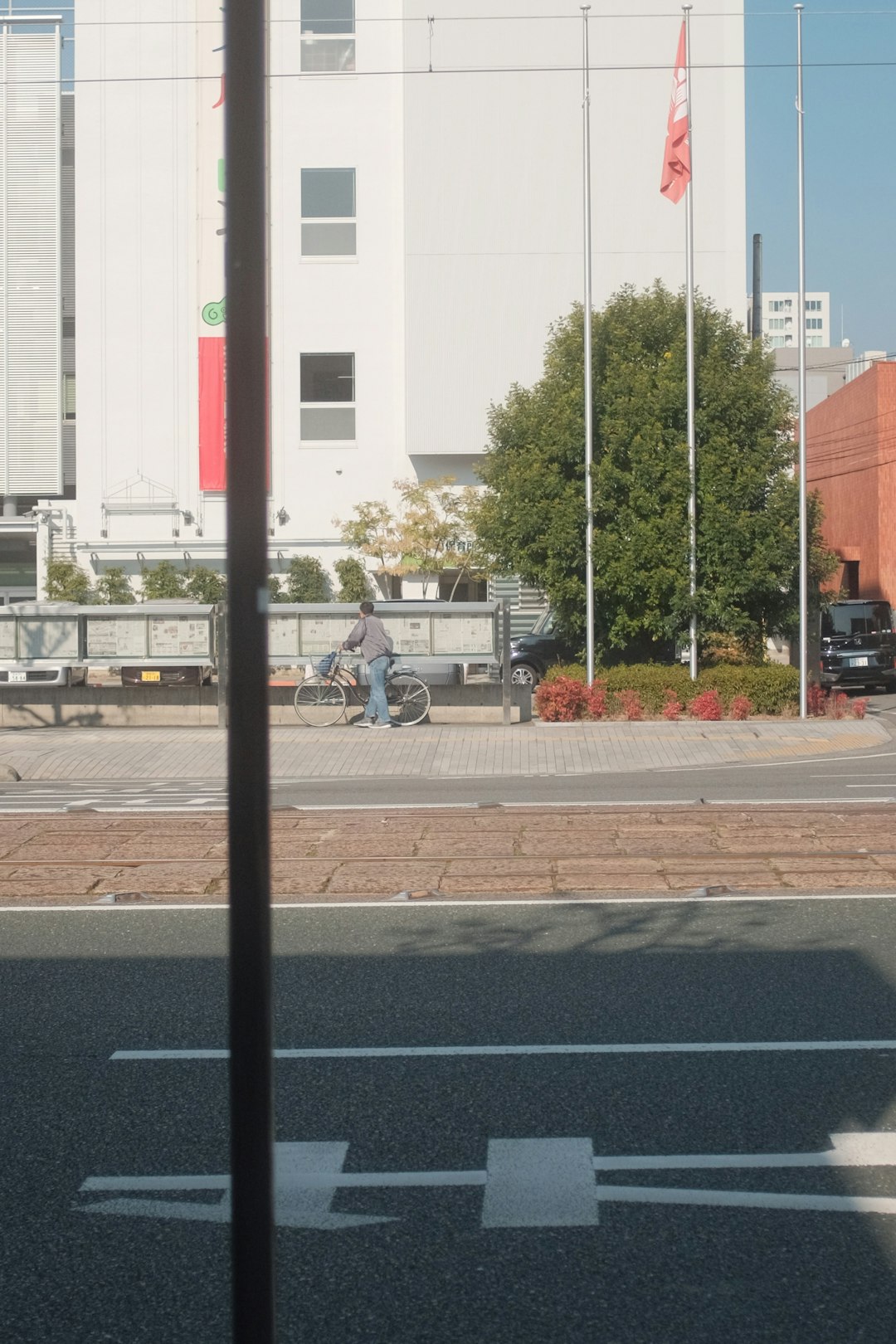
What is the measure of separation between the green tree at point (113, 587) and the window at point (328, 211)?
10224 millimetres

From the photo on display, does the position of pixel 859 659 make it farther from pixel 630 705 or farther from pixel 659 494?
pixel 630 705

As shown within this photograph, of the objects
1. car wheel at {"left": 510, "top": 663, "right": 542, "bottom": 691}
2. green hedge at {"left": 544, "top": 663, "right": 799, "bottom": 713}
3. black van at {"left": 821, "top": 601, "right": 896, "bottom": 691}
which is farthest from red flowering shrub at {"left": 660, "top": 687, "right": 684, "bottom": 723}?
black van at {"left": 821, "top": 601, "right": 896, "bottom": 691}

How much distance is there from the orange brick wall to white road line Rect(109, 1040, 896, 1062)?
39.2 meters

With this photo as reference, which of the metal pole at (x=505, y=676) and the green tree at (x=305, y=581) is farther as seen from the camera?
the green tree at (x=305, y=581)

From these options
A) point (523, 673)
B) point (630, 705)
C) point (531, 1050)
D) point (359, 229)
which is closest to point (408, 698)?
point (630, 705)

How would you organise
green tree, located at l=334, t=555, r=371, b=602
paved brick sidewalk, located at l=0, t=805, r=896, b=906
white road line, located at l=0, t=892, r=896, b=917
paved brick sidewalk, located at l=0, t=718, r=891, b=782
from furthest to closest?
1. green tree, located at l=334, t=555, r=371, b=602
2. paved brick sidewalk, located at l=0, t=718, r=891, b=782
3. paved brick sidewalk, located at l=0, t=805, r=896, b=906
4. white road line, located at l=0, t=892, r=896, b=917

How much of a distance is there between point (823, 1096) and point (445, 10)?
3953 centimetres

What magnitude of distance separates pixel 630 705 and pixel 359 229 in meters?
23.3

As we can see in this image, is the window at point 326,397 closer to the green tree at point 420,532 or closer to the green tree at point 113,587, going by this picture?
the green tree at point 420,532

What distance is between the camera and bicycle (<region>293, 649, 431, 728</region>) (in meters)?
Answer: 22.3

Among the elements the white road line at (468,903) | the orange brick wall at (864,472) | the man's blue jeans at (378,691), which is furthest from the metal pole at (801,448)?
the orange brick wall at (864,472)

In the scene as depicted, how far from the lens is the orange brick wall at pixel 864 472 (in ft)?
151

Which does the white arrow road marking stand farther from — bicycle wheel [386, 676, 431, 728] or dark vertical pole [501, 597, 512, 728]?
dark vertical pole [501, 597, 512, 728]

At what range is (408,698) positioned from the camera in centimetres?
2227
